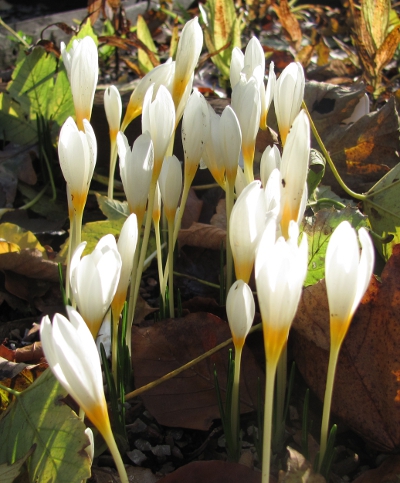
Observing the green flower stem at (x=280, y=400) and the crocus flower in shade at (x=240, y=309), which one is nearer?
the crocus flower in shade at (x=240, y=309)

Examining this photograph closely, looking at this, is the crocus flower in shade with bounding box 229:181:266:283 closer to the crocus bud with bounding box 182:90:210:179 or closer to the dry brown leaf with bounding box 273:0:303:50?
the crocus bud with bounding box 182:90:210:179

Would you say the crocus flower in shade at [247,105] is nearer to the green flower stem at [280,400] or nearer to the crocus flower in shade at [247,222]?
the crocus flower in shade at [247,222]

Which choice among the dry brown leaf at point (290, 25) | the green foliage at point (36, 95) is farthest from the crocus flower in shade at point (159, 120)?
the dry brown leaf at point (290, 25)

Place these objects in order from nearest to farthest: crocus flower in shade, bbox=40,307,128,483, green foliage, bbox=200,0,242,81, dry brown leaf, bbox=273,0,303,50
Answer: crocus flower in shade, bbox=40,307,128,483 < green foliage, bbox=200,0,242,81 < dry brown leaf, bbox=273,0,303,50

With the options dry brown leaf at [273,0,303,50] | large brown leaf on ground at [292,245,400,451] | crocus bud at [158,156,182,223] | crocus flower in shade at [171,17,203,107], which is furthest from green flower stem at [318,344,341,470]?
dry brown leaf at [273,0,303,50]

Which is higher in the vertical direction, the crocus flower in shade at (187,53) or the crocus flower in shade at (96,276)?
the crocus flower in shade at (187,53)

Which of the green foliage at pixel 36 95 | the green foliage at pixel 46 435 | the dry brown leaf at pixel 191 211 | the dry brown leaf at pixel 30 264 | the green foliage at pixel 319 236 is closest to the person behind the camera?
the green foliage at pixel 46 435

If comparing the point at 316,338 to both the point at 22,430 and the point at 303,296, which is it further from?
the point at 22,430
